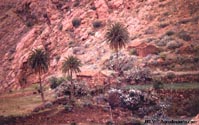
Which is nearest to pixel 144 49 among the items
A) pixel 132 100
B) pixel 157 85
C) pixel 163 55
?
pixel 163 55

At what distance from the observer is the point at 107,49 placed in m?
65.1

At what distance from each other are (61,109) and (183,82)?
1767 cm

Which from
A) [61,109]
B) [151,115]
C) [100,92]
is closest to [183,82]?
[151,115]

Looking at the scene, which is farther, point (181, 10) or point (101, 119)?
point (181, 10)

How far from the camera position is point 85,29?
246 feet

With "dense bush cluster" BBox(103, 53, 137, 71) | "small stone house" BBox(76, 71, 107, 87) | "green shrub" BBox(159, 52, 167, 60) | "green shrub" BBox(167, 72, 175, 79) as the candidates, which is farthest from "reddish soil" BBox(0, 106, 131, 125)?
"green shrub" BBox(159, 52, 167, 60)

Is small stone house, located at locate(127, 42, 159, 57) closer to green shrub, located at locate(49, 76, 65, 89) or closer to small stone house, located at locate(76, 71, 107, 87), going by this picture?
small stone house, located at locate(76, 71, 107, 87)

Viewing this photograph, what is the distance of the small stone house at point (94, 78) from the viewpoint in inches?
2010

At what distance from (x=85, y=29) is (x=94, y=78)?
→ 2549 centimetres

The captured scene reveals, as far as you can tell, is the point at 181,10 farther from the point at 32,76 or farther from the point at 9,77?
the point at 9,77

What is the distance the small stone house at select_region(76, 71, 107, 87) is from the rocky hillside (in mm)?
6769

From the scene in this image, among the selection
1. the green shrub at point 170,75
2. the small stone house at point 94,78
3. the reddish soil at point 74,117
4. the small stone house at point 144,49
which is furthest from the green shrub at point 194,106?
the small stone house at point 144,49

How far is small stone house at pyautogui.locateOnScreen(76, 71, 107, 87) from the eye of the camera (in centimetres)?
5106

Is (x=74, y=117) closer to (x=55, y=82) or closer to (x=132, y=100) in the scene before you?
(x=132, y=100)
